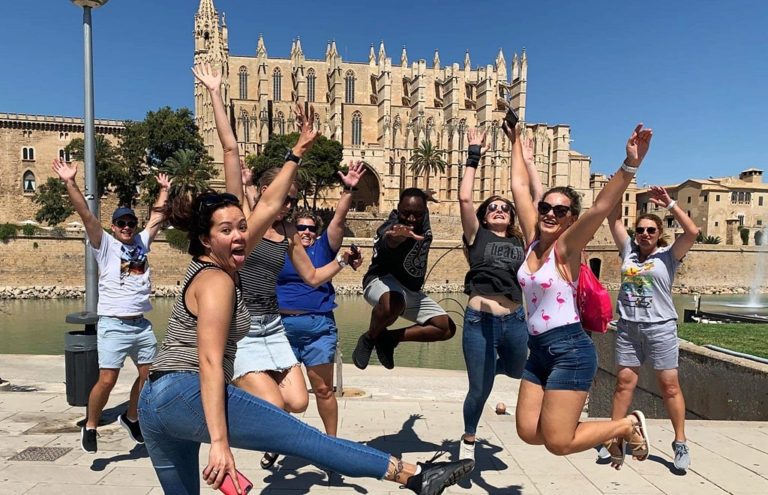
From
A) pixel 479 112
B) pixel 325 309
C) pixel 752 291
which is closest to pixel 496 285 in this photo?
pixel 325 309

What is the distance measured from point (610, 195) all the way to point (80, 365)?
475 centimetres

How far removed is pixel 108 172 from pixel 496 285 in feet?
148

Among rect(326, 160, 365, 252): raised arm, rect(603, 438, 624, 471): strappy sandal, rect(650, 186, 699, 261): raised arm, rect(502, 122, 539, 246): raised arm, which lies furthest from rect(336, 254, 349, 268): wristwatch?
rect(650, 186, 699, 261): raised arm

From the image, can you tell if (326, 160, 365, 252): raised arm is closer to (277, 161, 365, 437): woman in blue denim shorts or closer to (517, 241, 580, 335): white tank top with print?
(277, 161, 365, 437): woman in blue denim shorts

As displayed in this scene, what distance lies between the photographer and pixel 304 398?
3.25 meters

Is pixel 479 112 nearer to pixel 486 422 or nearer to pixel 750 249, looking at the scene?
pixel 750 249

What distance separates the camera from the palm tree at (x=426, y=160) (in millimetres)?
56094

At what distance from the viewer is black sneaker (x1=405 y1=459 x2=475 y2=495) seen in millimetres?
2330

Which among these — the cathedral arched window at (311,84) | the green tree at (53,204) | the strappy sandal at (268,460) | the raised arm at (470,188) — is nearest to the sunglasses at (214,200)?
the raised arm at (470,188)

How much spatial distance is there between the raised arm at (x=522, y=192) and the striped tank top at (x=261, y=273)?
1475 millimetres

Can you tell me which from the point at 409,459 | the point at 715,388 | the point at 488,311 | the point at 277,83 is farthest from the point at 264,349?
the point at 277,83

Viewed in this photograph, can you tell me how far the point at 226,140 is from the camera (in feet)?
10.8

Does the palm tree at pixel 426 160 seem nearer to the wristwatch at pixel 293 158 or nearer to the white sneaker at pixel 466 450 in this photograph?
the white sneaker at pixel 466 450

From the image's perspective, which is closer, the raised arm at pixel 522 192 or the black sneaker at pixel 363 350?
the raised arm at pixel 522 192
